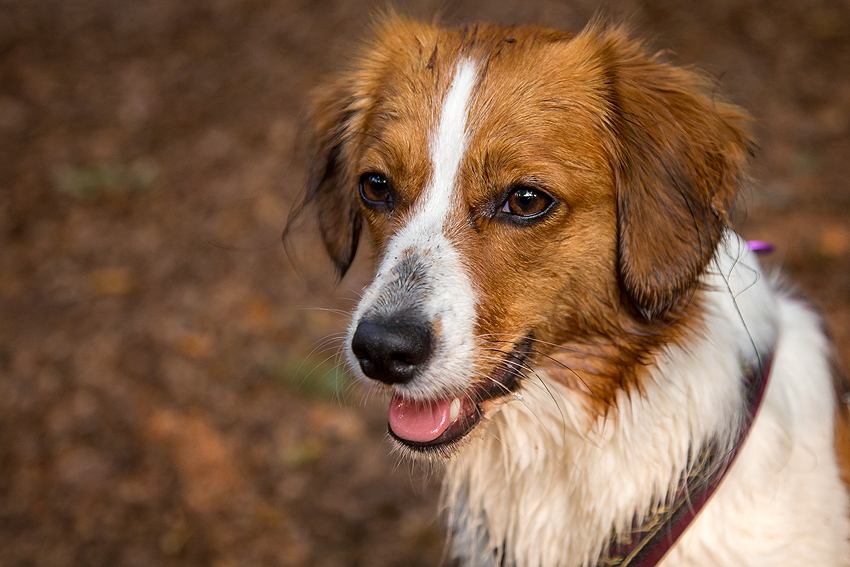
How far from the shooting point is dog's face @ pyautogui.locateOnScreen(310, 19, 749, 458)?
6.05 ft

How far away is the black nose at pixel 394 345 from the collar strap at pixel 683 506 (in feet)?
2.67

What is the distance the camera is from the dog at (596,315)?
1863 mm

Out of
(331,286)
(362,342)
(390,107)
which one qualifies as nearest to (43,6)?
(331,286)

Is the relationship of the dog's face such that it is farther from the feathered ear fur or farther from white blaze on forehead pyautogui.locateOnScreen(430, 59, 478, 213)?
the feathered ear fur

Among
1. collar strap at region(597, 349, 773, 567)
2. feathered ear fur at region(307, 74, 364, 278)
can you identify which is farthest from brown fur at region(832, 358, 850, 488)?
feathered ear fur at region(307, 74, 364, 278)

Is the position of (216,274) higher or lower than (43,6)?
lower

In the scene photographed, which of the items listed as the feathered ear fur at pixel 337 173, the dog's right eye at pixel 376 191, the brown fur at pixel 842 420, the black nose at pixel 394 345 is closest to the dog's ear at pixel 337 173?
the feathered ear fur at pixel 337 173

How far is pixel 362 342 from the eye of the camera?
171 centimetres

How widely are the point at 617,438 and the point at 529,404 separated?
0.89 ft

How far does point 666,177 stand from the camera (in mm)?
1927

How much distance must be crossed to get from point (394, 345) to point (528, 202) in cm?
58

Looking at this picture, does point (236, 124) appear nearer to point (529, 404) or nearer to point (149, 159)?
point (149, 159)

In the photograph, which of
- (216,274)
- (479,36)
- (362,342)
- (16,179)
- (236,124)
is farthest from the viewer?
(236,124)

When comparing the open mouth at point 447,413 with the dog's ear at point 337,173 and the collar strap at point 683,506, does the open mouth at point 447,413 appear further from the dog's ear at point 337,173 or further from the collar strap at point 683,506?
the dog's ear at point 337,173
